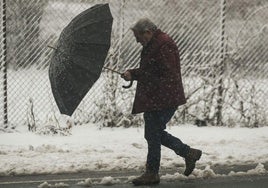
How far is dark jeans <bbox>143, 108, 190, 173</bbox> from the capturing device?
20.5ft

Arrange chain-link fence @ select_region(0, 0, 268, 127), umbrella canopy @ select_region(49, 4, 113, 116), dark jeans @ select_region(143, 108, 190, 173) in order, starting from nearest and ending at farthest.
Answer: umbrella canopy @ select_region(49, 4, 113, 116) → dark jeans @ select_region(143, 108, 190, 173) → chain-link fence @ select_region(0, 0, 268, 127)

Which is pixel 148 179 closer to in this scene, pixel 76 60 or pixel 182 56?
pixel 76 60

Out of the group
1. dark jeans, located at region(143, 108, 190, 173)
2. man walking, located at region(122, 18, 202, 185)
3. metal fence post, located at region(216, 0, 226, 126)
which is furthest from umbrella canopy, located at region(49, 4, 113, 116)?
metal fence post, located at region(216, 0, 226, 126)

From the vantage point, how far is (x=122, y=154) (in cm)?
791

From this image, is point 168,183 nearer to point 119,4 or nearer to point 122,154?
point 122,154

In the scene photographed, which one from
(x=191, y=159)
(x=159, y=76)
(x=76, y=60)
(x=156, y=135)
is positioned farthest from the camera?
(x=191, y=159)

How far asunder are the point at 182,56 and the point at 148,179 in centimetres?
447

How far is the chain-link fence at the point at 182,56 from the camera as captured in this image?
978 centimetres

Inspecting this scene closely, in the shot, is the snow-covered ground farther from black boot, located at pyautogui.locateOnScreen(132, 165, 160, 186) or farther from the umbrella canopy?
the umbrella canopy

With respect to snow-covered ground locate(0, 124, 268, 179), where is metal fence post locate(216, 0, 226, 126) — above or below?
above

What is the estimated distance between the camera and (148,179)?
6.30 meters

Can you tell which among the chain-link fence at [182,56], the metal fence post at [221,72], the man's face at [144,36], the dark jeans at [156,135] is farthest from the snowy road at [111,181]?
the metal fence post at [221,72]

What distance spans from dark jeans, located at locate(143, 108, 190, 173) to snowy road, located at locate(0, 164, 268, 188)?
299mm

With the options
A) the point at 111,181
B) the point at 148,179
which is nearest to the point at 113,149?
the point at 111,181
